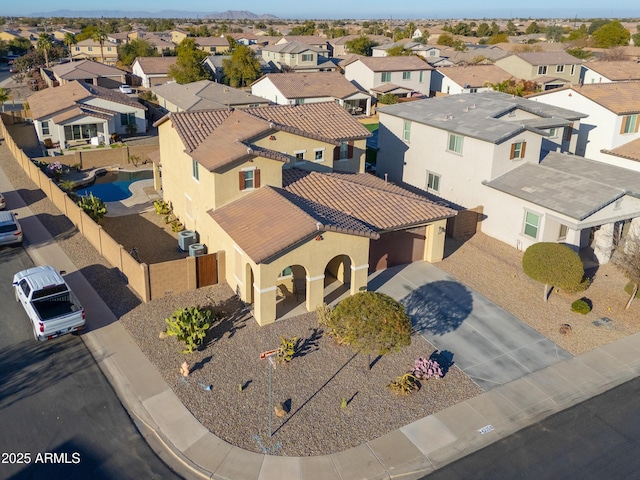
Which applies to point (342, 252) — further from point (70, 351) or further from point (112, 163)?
point (112, 163)

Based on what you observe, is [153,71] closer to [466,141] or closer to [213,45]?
[213,45]

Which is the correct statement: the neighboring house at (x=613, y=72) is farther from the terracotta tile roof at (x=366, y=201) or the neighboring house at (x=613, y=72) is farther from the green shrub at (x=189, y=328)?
the green shrub at (x=189, y=328)

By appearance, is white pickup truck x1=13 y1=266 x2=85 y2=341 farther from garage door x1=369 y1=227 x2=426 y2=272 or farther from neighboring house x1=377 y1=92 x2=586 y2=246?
neighboring house x1=377 y1=92 x2=586 y2=246

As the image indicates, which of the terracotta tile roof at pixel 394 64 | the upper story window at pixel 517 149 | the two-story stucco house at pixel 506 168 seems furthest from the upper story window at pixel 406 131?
the terracotta tile roof at pixel 394 64

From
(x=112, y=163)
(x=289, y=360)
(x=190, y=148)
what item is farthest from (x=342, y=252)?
(x=112, y=163)

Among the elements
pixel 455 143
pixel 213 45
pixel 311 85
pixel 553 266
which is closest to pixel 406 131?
pixel 455 143
